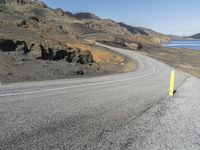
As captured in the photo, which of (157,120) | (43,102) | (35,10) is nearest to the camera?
(157,120)

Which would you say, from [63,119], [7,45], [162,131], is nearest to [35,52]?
[7,45]

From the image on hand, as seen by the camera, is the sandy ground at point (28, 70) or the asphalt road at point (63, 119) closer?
the asphalt road at point (63, 119)

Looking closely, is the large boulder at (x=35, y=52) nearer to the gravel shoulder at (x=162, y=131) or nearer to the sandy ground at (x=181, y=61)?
the gravel shoulder at (x=162, y=131)

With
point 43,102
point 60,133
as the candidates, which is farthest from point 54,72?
point 60,133

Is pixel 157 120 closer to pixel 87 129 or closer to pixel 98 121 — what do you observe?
pixel 98 121

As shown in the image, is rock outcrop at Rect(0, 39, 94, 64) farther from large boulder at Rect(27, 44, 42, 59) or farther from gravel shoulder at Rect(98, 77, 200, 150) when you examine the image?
gravel shoulder at Rect(98, 77, 200, 150)

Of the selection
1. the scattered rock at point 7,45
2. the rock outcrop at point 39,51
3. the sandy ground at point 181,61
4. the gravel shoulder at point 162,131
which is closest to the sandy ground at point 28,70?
the rock outcrop at point 39,51

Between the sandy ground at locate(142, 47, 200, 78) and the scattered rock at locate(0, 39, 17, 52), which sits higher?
the scattered rock at locate(0, 39, 17, 52)

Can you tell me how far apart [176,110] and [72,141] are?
17.4 feet

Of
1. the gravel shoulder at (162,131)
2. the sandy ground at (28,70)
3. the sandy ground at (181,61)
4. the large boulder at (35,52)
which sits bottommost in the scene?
the sandy ground at (181,61)

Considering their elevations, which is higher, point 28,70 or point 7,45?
point 7,45

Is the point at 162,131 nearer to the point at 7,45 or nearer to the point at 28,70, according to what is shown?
the point at 28,70

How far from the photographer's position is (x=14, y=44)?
31.0 m

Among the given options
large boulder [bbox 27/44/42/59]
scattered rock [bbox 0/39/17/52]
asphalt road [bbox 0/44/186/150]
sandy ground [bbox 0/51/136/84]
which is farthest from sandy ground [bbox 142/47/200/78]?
asphalt road [bbox 0/44/186/150]
